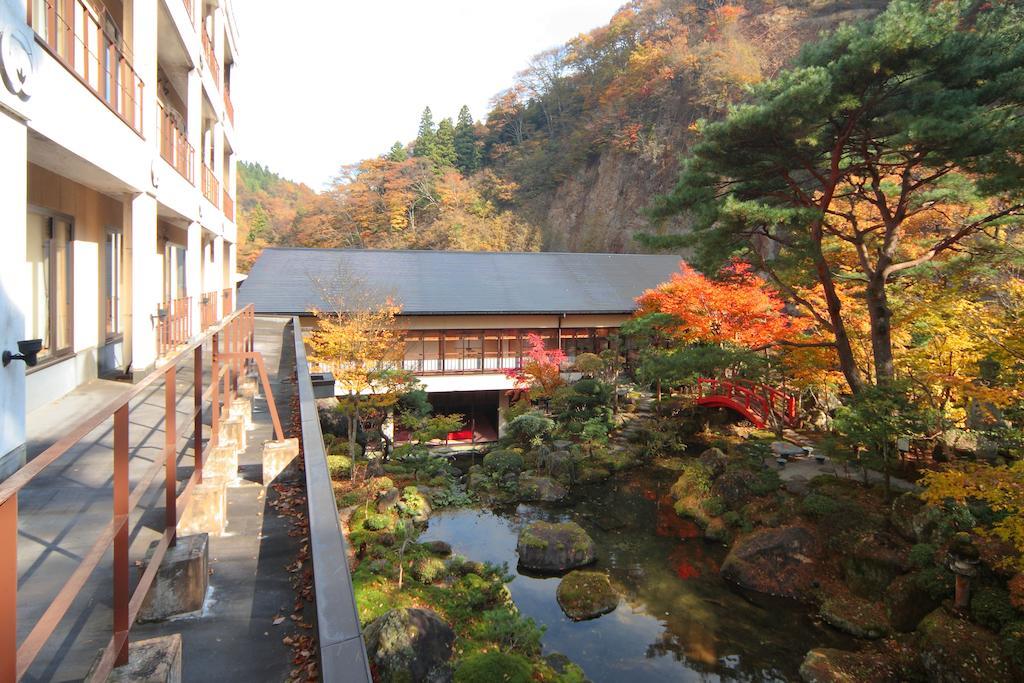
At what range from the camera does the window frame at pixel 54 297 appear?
689 centimetres

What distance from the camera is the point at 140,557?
2934 millimetres

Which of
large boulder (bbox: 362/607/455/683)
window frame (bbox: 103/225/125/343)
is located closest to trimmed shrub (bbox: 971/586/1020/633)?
large boulder (bbox: 362/607/455/683)

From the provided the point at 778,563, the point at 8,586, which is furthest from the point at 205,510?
the point at 778,563

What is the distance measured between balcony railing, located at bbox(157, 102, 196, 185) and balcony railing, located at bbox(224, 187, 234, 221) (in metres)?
4.75

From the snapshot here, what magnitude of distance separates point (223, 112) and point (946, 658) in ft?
53.7

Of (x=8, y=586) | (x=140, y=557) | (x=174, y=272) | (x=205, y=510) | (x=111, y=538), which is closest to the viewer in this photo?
(x=8, y=586)

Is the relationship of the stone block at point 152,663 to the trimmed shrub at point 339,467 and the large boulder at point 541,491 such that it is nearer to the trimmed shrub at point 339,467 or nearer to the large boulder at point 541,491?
the trimmed shrub at point 339,467

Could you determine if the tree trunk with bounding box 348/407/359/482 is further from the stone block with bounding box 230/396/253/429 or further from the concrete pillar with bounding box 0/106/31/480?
the concrete pillar with bounding box 0/106/31/480

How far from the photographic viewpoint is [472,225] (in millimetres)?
40062

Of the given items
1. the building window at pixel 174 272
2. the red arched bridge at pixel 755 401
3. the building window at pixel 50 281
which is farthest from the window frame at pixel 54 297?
the red arched bridge at pixel 755 401

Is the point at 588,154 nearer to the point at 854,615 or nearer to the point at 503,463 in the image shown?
the point at 503,463

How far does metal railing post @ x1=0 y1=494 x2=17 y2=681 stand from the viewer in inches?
50.0

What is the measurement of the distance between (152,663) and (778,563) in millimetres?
11229

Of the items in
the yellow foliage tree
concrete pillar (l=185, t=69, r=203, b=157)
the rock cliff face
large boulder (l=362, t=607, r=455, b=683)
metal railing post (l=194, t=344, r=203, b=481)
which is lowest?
large boulder (l=362, t=607, r=455, b=683)
